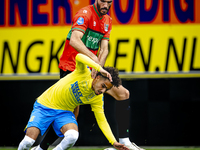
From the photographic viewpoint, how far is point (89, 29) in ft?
12.5

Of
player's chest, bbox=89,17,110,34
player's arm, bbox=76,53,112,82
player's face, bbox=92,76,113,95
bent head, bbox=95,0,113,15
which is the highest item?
bent head, bbox=95,0,113,15

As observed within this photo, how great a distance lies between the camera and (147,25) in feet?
16.2

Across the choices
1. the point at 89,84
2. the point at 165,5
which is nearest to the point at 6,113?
the point at 89,84

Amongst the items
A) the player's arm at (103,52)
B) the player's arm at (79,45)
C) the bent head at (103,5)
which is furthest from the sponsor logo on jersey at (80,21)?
the player's arm at (103,52)

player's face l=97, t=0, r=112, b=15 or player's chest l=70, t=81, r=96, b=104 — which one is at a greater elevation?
player's face l=97, t=0, r=112, b=15

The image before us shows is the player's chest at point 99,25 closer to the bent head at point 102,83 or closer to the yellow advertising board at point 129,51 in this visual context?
the bent head at point 102,83

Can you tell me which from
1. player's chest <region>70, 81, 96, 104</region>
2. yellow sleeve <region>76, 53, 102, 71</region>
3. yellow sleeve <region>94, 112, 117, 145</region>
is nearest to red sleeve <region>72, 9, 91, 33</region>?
yellow sleeve <region>76, 53, 102, 71</region>

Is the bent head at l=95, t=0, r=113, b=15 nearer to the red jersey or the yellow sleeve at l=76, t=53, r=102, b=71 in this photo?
the red jersey

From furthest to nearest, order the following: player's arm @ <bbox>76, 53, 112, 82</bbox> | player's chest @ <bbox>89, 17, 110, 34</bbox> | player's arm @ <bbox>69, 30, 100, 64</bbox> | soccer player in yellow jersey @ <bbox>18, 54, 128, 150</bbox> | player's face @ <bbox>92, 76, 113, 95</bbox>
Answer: player's chest @ <bbox>89, 17, 110, 34</bbox>
player's arm @ <bbox>69, 30, 100, 64</bbox>
soccer player in yellow jersey @ <bbox>18, 54, 128, 150</bbox>
player's face @ <bbox>92, 76, 113, 95</bbox>
player's arm @ <bbox>76, 53, 112, 82</bbox>

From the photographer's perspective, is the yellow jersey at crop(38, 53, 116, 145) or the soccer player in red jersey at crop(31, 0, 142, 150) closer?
the yellow jersey at crop(38, 53, 116, 145)

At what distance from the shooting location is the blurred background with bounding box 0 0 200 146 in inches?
190

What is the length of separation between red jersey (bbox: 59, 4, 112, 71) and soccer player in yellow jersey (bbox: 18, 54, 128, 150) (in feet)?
1.24

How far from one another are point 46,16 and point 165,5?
1.60 m

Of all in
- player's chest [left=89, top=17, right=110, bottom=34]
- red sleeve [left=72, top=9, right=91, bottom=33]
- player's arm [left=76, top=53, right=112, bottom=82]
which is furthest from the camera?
player's chest [left=89, top=17, right=110, bottom=34]
